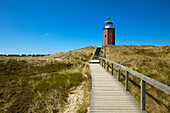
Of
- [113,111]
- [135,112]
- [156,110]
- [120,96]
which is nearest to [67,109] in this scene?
[113,111]

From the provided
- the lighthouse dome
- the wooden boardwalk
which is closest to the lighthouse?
the lighthouse dome

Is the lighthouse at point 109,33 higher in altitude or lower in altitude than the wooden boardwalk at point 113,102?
higher

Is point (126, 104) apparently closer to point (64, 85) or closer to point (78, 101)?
point (78, 101)

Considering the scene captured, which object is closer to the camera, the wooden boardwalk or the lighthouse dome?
the wooden boardwalk

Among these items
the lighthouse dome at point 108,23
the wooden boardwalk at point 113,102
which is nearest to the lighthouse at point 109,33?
the lighthouse dome at point 108,23

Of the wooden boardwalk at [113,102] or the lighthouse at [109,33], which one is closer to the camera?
the wooden boardwalk at [113,102]

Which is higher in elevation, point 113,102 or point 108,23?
point 108,23

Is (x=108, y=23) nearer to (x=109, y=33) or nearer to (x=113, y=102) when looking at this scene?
(x=109, y=33)

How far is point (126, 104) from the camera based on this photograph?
3.69 meters

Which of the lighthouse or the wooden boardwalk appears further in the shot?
the lighthouse

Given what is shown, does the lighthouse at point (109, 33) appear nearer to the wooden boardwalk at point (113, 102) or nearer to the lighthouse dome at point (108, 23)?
the lighthouse dome at point (108, 23)

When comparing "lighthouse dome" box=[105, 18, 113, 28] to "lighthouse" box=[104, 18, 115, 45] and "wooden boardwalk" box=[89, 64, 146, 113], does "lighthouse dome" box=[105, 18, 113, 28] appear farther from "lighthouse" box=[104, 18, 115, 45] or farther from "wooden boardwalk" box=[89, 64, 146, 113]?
"wooden boardwalk" box=[89, 64, 146, 113]

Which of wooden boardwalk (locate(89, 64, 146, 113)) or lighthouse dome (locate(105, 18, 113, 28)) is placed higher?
lighthouse dome (locate(105, 18, 113, 28))

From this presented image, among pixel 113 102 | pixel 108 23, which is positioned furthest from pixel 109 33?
pixel 113 102
